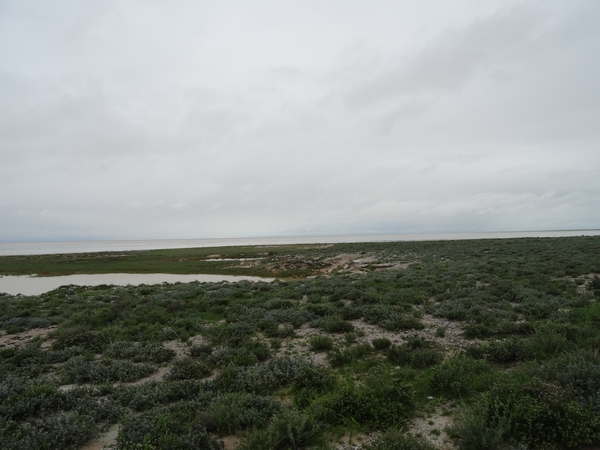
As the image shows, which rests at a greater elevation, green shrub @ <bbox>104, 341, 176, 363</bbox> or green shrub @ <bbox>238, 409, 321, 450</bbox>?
green shrub @ <bbox>238, 409, 321, 450</bbox>

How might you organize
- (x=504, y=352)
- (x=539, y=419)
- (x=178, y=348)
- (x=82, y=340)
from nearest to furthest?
(x=539, y=419)
(x=504, y=352)
(x=178, y=348)
(x=82, y=340)

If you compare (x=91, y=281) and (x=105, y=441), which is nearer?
(x=105, y=441)

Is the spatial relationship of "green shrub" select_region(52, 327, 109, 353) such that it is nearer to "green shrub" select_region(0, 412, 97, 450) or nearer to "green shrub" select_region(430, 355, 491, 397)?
"green shrub" select_region(0, 412, 97, 450)

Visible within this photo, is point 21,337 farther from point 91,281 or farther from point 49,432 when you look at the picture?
point 91,281

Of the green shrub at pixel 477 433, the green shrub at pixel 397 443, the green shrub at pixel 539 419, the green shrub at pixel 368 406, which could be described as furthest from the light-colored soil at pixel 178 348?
the green shrub at pixel 539 419

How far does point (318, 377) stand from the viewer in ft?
23.4

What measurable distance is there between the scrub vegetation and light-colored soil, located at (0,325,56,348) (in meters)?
0.10

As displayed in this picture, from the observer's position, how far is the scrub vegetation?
4988 mm

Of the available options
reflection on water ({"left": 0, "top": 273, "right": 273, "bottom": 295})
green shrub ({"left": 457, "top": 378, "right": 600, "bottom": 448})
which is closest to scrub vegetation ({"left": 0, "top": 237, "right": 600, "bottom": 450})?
green shrub ({"left": 457, "top": 378, "right": 600, "bottom": 448})

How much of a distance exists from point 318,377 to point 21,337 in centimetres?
1348

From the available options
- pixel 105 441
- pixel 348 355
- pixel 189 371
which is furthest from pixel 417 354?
pixel 105 441

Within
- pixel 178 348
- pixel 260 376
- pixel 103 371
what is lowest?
pixel 178 348

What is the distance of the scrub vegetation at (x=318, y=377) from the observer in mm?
4988

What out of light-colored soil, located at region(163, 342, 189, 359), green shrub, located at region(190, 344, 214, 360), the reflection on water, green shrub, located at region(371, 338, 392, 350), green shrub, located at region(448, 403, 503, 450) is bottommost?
the reflection on water
